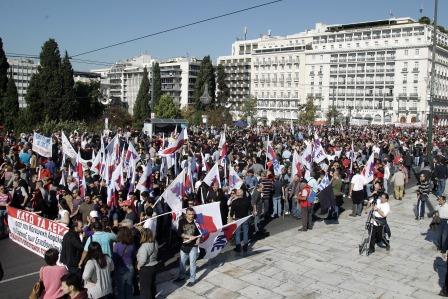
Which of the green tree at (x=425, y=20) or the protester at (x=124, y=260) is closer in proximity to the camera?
the protester at (x=124, y=260)

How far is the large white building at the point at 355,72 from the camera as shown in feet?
311

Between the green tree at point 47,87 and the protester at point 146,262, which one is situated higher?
the green tree at point 47,87

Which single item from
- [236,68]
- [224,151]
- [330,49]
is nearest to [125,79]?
[236,68]

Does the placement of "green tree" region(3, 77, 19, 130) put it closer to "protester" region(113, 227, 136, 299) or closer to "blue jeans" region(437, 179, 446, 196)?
"blue jeans" region(437, 179, 446, 196)

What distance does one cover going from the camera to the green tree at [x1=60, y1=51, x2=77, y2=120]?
4928cm

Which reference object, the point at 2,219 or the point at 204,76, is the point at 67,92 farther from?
the point at 2,219

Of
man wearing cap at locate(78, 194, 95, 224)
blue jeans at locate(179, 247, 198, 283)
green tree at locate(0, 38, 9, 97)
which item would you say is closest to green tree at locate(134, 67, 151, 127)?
green tree at locate(0, 38, 9, 97)

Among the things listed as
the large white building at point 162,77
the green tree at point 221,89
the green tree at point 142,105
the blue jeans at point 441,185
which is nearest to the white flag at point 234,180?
the blue jeans at point 441,185

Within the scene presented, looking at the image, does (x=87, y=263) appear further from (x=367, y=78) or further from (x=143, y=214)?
(x=367, y=78)

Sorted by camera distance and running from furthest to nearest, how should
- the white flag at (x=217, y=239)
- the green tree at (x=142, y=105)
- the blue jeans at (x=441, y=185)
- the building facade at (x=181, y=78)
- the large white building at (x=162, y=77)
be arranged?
the large white building at (x=162, y=77)
the building facade at (x=181, y=78)
the green tree at (x=142, y=105)
the blue jeans at (x=441, y=185)
the white flag at (x=217, y=239)

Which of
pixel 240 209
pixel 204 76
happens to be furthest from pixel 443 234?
pixel 204 76

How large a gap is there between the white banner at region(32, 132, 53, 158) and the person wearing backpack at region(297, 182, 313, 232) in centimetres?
927

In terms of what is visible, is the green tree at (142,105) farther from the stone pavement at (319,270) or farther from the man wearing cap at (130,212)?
the man wearing cap at (130,212)

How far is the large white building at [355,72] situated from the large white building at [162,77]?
24340 millimetres
